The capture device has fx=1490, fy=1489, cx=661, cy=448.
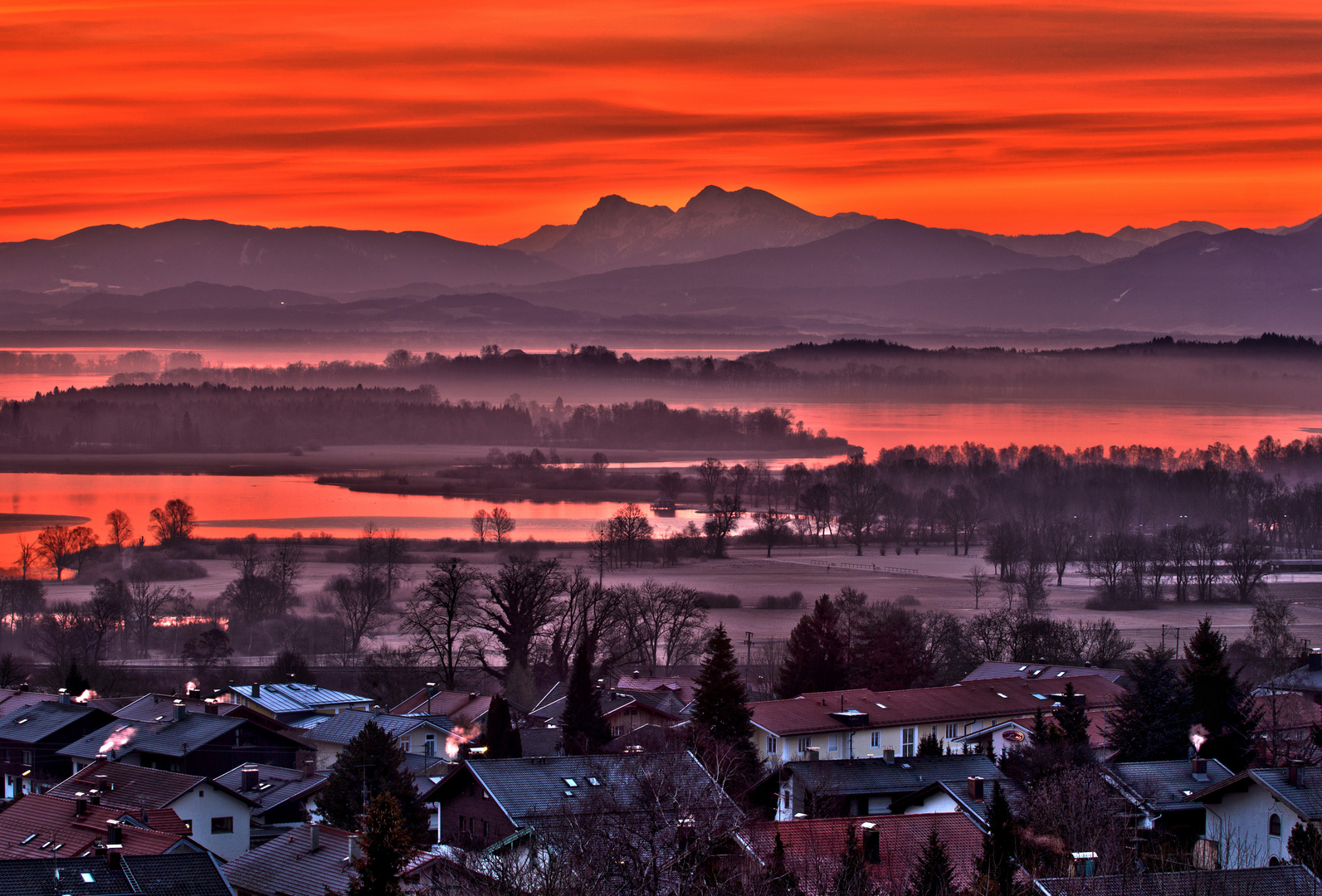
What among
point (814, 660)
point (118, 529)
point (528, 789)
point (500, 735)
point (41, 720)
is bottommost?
point (118, 529)

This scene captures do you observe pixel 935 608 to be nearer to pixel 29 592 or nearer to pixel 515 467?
pixel 29 592

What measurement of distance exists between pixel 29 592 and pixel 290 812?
45.4 m

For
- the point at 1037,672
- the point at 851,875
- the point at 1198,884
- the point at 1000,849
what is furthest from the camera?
the point at 1037,672

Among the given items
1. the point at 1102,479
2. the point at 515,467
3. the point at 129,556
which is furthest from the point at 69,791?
the point at 515,467

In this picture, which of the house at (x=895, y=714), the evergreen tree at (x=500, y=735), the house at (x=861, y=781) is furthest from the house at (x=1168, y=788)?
the evergreen tree at (x=500, y=735)

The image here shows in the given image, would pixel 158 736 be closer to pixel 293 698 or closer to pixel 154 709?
pixel 154 709

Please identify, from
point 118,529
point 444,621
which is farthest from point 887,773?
point 118,529

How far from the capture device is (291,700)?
4288 centimetres

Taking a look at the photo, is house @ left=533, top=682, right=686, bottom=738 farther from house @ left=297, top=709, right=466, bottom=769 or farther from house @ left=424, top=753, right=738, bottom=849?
house @ left=424, top=753, right=738, bottom=849

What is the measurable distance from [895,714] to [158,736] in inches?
733

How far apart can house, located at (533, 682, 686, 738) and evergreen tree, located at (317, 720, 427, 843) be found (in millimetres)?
11315

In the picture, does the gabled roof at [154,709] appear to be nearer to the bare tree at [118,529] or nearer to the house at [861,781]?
the house at [861,781]

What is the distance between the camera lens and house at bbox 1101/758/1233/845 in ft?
83.8

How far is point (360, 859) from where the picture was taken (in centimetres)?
1939
